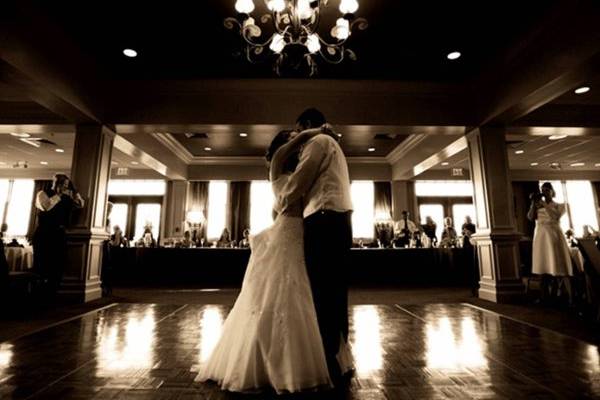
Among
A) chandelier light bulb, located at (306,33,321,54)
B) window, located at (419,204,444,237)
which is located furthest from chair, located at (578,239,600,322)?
window, located at (419,204,444,237)

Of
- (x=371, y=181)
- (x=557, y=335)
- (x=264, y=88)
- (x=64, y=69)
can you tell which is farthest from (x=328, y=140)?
(x=371, y=181)

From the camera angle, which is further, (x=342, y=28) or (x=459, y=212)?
(x=459, y=212)

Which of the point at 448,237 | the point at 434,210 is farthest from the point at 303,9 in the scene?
the point at 434,210

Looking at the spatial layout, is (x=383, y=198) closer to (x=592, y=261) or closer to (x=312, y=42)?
(x=592, y=261)

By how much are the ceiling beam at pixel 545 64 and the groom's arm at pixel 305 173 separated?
3.22m

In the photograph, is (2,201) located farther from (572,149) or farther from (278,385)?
(572,149)

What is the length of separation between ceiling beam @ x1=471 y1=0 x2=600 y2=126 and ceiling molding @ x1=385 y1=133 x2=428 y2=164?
271cm

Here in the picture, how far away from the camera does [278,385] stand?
1362 mm

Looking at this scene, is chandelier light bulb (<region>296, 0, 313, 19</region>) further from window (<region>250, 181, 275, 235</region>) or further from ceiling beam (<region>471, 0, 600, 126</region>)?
window (<region>250, 181, 275, 235</region>)

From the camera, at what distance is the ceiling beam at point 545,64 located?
122 inches

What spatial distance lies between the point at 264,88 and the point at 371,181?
226 inches

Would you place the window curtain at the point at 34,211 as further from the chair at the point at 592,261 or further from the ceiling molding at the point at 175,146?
the chair at the point at 592,261

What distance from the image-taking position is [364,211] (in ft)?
33.1

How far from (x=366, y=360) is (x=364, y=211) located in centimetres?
826
